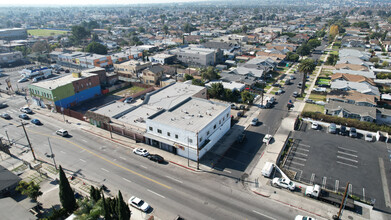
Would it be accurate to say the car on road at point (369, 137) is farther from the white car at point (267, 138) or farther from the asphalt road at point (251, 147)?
the white car at point (267, 138)

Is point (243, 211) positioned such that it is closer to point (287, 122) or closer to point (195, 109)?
point (195, 109)

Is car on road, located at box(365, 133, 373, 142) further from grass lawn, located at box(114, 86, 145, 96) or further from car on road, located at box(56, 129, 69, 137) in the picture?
car on road, located at box(56, 129, 69, 137)

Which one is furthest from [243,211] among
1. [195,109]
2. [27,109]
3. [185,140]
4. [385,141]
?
[27,109]

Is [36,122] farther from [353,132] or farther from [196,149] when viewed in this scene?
[353,132]

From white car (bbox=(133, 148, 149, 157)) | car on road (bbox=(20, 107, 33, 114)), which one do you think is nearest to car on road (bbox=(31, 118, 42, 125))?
car on road (bbox=(20, 107, 33, 114))

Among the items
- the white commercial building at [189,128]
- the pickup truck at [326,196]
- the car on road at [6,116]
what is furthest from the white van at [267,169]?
the car on road at [6,116]

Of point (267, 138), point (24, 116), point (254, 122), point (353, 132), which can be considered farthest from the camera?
point (24, 116)

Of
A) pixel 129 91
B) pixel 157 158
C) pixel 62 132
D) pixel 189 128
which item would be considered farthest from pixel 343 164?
pixel 129 91

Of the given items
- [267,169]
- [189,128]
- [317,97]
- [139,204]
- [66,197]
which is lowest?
[317,97]
